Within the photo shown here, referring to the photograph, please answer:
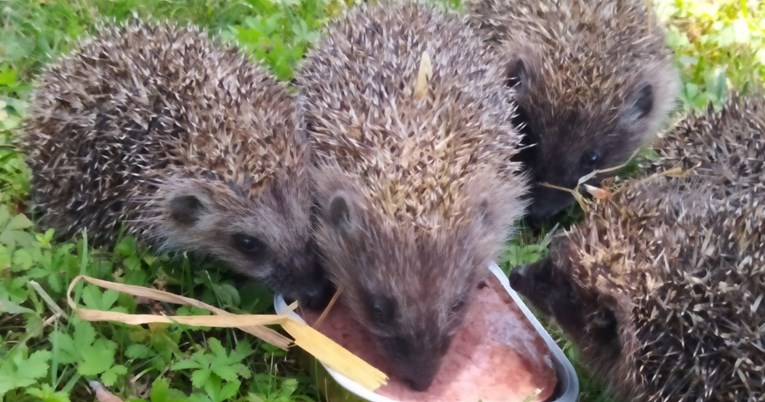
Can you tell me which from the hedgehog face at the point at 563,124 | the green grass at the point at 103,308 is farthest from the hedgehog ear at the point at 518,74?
the green grass at the point at 103,308

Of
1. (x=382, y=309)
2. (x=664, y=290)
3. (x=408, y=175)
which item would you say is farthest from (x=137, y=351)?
(x=664, y=290)

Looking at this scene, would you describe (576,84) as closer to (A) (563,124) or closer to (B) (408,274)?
(A) (563,124)

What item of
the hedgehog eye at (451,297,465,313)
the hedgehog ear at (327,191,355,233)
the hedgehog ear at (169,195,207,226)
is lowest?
the hedgehog ear at (169,195,207,226)

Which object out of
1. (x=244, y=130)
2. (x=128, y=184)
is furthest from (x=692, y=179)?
(x=128, y=184)

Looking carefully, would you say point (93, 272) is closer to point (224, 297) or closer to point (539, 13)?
point (224, 297)

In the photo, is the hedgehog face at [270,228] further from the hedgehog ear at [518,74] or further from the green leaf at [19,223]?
the hedgehog ear at [518,74]

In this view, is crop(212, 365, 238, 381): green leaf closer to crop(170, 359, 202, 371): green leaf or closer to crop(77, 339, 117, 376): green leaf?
crop(170, 359, 202, 371): green leaf

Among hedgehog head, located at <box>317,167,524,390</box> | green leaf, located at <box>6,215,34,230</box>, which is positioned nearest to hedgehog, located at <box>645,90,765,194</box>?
hedgehog head, located at <box>317,167,524,390</box>
